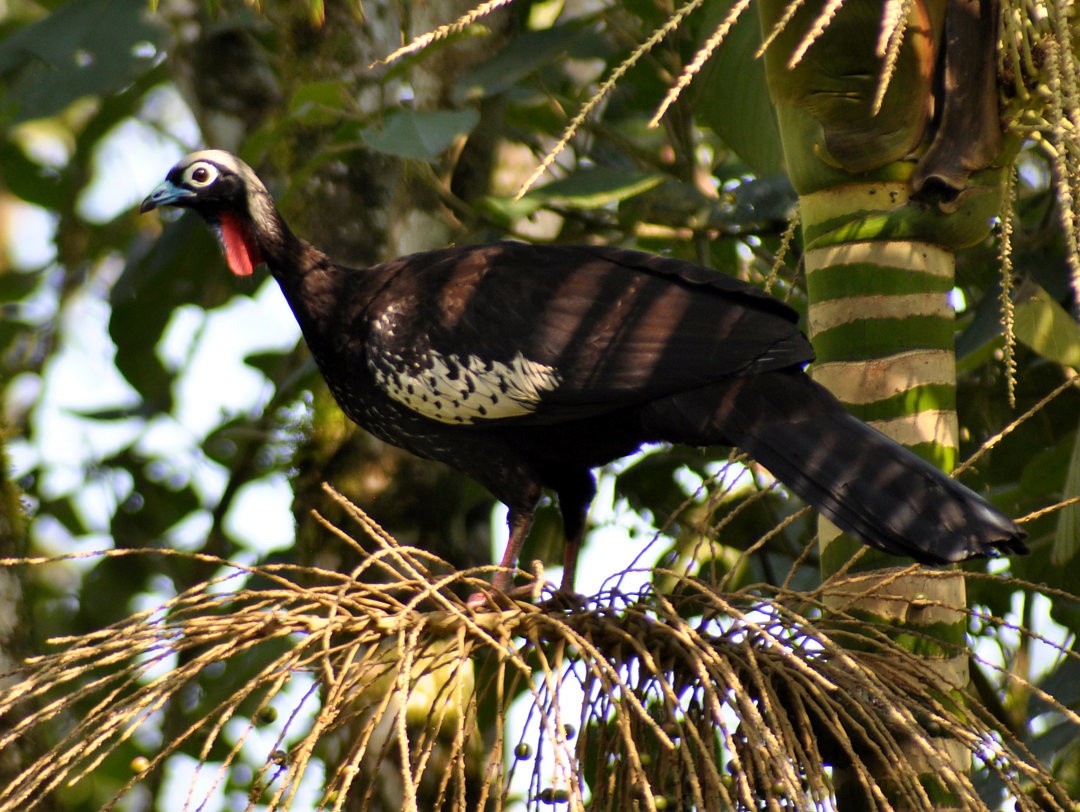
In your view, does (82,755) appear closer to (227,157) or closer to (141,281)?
(227,157)

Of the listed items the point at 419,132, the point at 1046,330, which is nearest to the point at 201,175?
the point at 419,132

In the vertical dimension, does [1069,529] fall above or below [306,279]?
below

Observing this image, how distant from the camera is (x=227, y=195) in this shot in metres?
4.05

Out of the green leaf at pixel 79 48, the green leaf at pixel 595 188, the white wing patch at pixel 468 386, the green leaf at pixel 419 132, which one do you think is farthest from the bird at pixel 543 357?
the green leaf at pixel 79 48

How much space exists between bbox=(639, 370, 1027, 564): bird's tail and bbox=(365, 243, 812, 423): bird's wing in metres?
0.07

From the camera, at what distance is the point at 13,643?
330 centimetres

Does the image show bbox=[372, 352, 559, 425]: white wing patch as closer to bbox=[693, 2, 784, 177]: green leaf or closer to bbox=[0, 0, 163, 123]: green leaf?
bbox=[693, 2, 784, 177]: green leaf

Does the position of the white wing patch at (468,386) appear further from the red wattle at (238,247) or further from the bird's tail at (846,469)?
the red wattle at (238,247)

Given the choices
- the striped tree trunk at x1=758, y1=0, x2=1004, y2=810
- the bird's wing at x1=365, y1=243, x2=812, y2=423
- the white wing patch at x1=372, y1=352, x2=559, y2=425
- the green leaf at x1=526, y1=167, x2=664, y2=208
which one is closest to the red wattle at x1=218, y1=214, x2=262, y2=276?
the bird's wing at x1=365, y1=243, x2=812, y2=423

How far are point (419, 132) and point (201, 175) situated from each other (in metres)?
0.86

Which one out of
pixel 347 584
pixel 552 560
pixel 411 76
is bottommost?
pixel 552 560

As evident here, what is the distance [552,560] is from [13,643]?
1939mm

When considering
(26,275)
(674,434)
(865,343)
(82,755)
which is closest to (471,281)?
(674,434)

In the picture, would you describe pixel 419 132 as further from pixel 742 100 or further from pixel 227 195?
pixel 742 100
